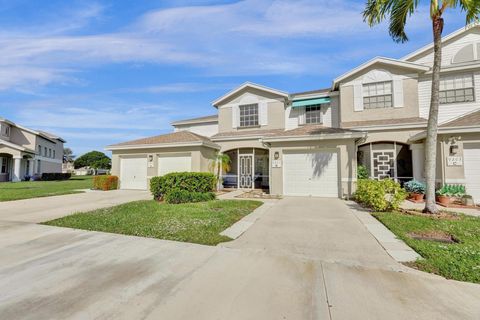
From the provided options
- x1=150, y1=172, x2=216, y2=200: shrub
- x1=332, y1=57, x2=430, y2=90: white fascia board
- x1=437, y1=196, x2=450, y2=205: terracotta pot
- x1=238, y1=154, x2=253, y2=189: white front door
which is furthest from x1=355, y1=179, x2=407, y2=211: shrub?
x1=238, y1=154, x2=253, y2=189: white front door

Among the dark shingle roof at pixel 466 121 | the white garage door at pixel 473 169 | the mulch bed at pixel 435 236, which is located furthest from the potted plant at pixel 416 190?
the mulch bed at pixel 435 236

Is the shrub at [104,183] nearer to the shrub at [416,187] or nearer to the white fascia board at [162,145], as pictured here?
the white fascia board at [162,145]

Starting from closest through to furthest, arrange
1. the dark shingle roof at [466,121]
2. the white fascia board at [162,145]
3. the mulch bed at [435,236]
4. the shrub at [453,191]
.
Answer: the mulch bed at [435,236]
the shrub at [453,191]
the dark shingle roof at [466,121]
the white fascia board at [162,145]

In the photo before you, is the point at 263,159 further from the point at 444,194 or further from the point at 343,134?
the point at 444,194

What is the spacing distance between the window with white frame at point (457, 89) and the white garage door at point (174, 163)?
1616cm

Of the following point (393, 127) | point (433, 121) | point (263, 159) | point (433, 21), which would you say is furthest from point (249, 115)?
point (433, 121)

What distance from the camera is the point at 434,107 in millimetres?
8312

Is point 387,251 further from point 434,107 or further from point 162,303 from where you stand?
point 434,107

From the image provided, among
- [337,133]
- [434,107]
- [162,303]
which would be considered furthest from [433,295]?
[337,133]

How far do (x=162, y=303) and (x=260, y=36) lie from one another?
1299 cm

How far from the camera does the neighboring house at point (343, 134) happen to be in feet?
40.1

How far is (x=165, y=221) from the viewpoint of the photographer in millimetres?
7074

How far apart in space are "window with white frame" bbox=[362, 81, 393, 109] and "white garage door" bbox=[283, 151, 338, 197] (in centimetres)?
534

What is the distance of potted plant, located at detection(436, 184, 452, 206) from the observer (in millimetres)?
10266
